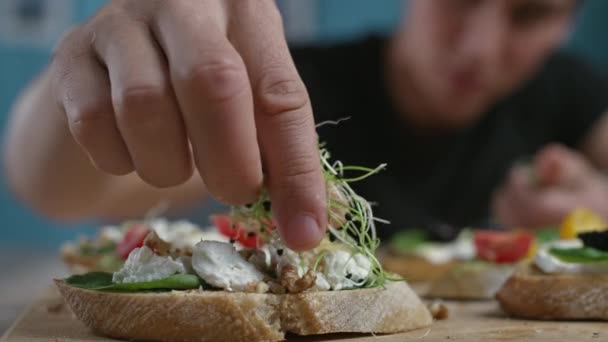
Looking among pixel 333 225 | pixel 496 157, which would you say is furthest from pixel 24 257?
pixel 333 225

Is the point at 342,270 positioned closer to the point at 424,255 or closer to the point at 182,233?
the point at 182,233

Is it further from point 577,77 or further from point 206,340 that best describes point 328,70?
point 206,340

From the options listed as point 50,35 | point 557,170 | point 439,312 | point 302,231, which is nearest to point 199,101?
point 302,231

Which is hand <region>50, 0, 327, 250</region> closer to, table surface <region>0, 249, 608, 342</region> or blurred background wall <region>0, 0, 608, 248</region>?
table surface <region>0, 249, 608, 342</region>

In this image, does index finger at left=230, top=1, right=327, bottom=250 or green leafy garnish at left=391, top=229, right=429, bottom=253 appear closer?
index finger at left=230, top=1, right=327, bottom=250

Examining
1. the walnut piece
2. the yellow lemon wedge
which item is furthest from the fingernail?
the yellow lemon wedge

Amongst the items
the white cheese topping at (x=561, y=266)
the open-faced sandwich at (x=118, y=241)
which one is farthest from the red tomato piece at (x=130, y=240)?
the white cheese topping at (x=561, y=266)

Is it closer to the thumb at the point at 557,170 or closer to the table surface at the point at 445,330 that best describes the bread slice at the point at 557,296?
the table surface at the point at 445,330
